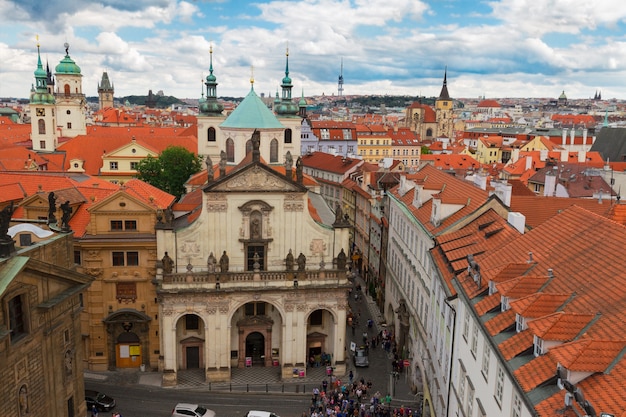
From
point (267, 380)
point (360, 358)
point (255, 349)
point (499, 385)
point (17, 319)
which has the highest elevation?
point (17, 319)

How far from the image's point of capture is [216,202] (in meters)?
43.9

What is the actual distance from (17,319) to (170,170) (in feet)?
167

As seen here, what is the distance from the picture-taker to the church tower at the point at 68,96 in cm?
11488

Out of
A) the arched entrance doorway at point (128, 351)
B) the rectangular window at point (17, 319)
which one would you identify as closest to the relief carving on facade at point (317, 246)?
the arched entrance doorway at point (128, 351)

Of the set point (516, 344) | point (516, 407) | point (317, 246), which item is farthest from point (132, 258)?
point (516, 407)

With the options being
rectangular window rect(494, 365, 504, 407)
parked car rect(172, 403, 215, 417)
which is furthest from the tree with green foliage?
rectangular window rect(494, 365, 504, 407)

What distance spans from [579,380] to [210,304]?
1194 inches

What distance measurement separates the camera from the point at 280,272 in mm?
44594

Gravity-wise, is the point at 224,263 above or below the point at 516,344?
below

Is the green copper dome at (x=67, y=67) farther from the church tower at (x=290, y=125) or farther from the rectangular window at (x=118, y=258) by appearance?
the rectangular window at (x=118, y=258)

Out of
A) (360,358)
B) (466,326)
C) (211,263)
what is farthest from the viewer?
(360,358)

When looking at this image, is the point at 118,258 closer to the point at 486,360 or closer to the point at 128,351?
the point at 128,351

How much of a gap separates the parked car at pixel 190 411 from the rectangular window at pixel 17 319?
13.8m

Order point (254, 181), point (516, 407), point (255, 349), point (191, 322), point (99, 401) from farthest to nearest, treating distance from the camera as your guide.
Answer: point (255, 349) < point (191, 322) < point (254, 181) < point (99, 401) < point (516, 407)
